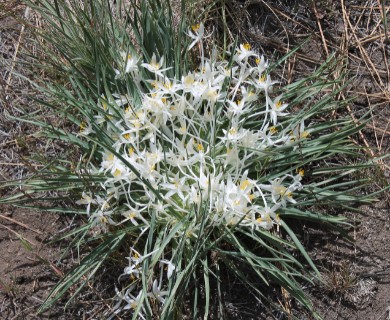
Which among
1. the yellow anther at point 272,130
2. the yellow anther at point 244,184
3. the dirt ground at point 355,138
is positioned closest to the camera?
the yellow anther at point 244,184

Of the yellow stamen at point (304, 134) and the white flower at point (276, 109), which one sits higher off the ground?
the white flower at point (276, 109)

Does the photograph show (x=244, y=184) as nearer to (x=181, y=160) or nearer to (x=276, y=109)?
(x=181, y=160)

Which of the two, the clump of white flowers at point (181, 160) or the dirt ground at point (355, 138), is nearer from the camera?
the clump of white flowers at point (181, 160)

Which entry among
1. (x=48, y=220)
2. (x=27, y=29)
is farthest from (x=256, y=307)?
(x=27, y=29)

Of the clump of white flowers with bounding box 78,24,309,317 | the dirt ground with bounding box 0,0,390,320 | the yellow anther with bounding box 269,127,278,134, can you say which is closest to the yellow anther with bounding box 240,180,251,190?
the clump of white flowers with bounding box 78,24,309,317

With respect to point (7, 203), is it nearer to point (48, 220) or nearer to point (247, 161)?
point (48, 220)

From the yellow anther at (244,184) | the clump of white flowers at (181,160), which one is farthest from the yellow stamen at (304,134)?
the yellow anther at (244,184)

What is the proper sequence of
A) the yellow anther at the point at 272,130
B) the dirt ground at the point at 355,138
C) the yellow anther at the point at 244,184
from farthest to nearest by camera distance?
the dirt ground at the point at 355,138, the yellow anther at the point at 272,130, the yellow anther at the point at 244,184

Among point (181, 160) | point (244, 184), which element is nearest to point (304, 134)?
point (244, 184)

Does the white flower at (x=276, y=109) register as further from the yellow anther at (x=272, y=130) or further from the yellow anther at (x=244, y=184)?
the yellow anther at (x=244, y=184)
